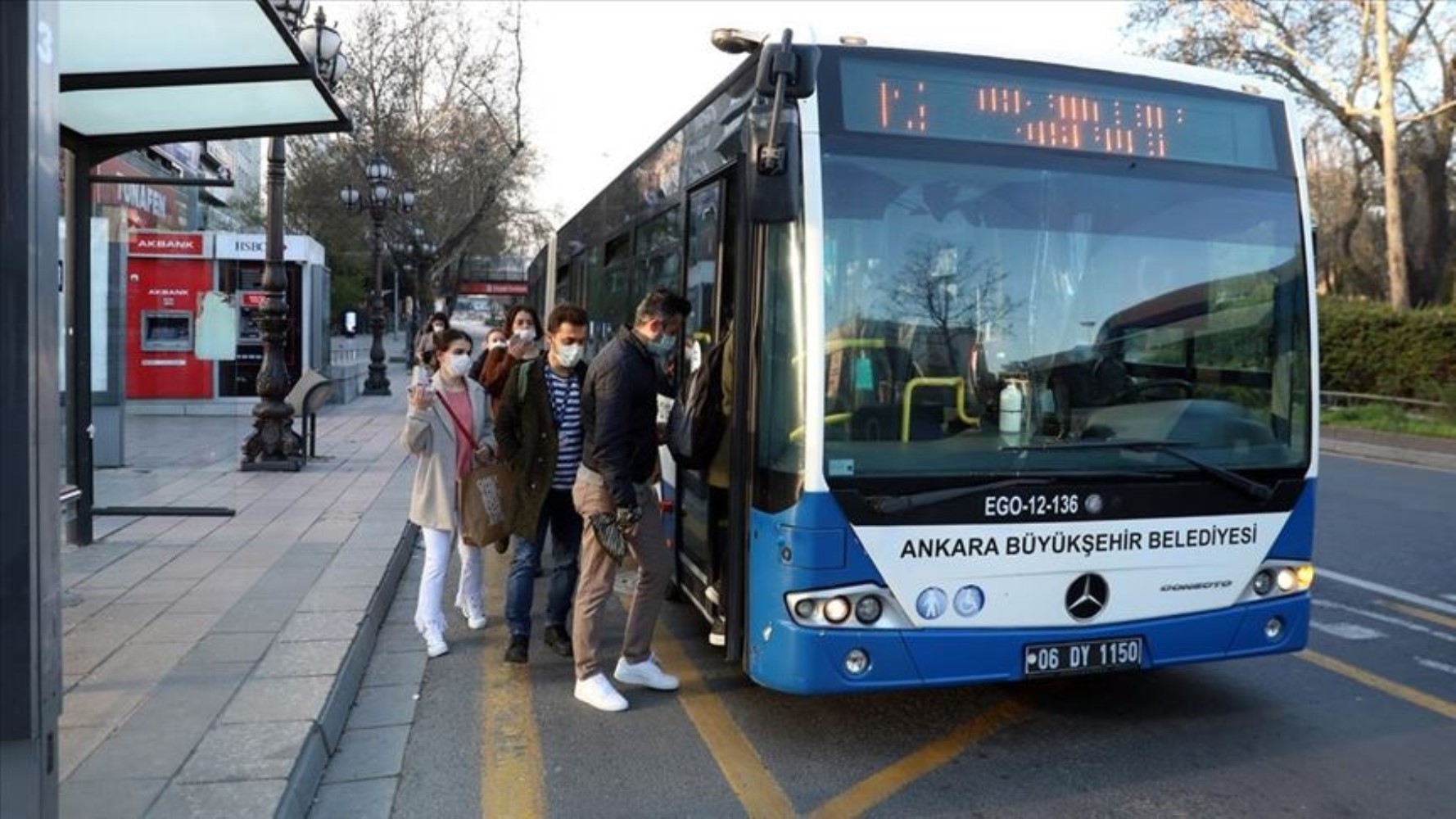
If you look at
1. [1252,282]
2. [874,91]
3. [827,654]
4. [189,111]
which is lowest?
[827,654]

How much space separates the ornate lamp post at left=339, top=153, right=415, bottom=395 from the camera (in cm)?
2473

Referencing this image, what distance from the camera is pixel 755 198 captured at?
4.23 m

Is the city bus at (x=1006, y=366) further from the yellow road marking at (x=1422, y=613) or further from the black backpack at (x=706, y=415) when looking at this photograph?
the yellow road marking at (x=1422, y=613)

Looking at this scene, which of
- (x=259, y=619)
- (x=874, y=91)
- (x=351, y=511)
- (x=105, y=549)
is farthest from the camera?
(x=351, y=511)

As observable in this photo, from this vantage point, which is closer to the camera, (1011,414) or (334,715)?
(1011,414)

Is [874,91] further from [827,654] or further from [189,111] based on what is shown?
[189,111]

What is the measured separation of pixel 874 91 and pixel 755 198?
0.72 m

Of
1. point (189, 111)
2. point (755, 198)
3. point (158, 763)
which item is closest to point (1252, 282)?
point (755, 198)

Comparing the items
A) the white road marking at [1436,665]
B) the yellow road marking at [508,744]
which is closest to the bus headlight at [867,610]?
the yellow road marking at [508,744]

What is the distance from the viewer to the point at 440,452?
611 centimetres

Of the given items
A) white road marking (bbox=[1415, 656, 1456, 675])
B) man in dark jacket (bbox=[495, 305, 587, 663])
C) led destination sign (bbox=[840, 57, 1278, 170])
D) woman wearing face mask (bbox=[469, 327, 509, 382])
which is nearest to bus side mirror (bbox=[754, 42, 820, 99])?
led destination sign (bbox=[840, 57, 1278, 170])

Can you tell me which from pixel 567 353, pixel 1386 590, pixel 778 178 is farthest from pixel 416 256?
pixel 778 178

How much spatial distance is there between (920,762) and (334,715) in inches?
98.7

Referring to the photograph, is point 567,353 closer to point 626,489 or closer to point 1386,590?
point 626,489
